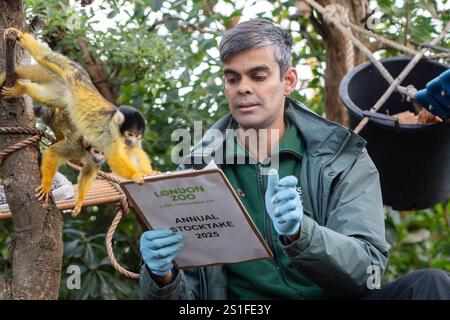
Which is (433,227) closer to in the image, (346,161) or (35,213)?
(346,161)

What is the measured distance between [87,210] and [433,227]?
72.8 inches

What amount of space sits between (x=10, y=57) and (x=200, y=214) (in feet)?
1.92

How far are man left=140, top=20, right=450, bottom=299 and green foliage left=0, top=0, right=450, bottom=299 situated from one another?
107 cm

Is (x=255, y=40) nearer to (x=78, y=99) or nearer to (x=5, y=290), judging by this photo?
(x=78, y=99)

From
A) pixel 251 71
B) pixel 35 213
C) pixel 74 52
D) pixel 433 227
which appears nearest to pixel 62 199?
pixel 35 213

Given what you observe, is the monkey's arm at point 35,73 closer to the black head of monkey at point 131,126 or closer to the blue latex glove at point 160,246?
the black head of monkey at point 131,126

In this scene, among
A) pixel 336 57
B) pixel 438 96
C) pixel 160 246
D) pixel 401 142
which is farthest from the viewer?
pixel 336 57

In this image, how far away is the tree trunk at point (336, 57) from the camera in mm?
3812

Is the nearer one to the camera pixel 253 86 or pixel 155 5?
pixel 253 86

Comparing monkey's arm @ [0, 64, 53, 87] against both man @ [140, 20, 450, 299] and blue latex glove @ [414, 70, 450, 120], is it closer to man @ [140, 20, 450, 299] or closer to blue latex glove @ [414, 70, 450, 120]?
man @ [140, 20, 450, 299]

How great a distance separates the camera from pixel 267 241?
226cm

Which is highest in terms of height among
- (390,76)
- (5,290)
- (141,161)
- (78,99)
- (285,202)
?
(390,76)

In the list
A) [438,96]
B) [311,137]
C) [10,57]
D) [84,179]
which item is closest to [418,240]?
[438,96]

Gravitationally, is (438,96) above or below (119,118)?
above
